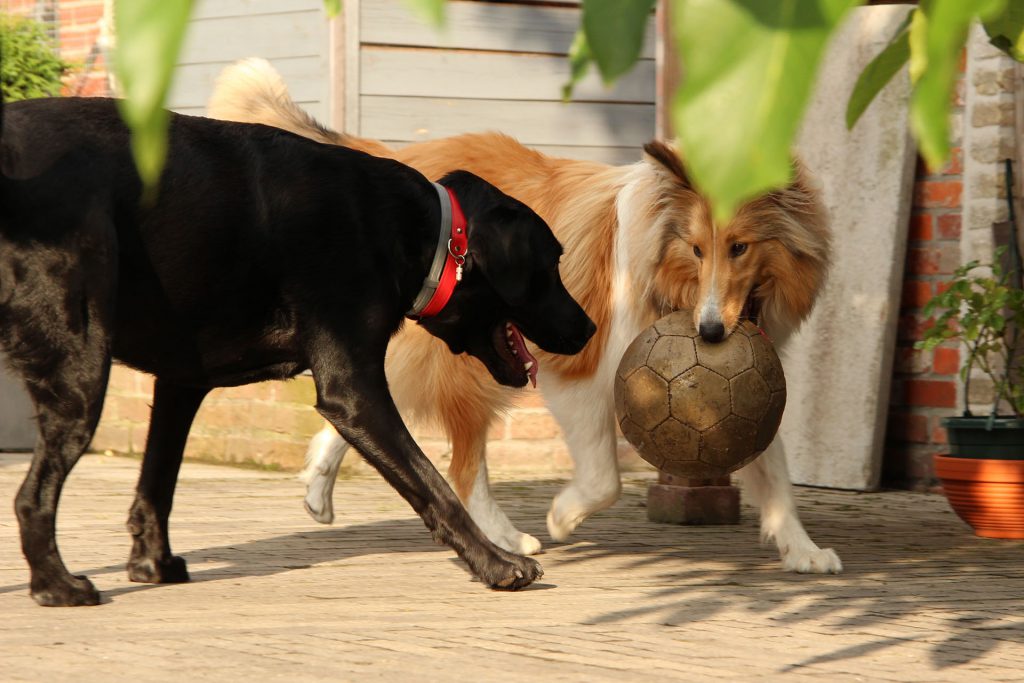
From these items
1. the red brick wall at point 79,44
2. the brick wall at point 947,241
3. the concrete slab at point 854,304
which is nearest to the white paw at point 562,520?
the concrete slab at point 854,304

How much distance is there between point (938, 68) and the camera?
0.70 meters

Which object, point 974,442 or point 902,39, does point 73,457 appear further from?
point 974,442

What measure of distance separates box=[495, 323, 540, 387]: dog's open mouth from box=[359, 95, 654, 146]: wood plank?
349cm

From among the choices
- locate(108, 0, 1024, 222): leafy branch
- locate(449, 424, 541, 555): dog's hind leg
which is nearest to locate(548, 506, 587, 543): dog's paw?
locate(449, 424, 541, 555): dog's hind leg

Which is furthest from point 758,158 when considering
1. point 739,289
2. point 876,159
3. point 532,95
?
point 532,95

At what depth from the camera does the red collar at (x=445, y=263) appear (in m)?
4.32

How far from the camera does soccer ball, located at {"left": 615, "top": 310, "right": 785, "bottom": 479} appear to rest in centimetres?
473

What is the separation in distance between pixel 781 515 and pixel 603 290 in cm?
103

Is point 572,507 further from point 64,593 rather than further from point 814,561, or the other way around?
point 64,593

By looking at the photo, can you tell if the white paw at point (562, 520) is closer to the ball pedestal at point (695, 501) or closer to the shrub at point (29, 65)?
the ball pedestal at point (695, 501)

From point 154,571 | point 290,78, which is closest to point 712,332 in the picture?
point 154,571

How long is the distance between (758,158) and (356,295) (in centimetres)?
348

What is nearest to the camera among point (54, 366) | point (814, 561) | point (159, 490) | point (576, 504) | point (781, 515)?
point (54, 366)

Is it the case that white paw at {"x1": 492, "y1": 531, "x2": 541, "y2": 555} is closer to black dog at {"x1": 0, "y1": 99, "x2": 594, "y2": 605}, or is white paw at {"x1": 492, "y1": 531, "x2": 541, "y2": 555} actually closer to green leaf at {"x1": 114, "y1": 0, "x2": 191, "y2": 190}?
black dog at {"x1": 0, "y1": 99, "x2": 594, "y2": 605}
